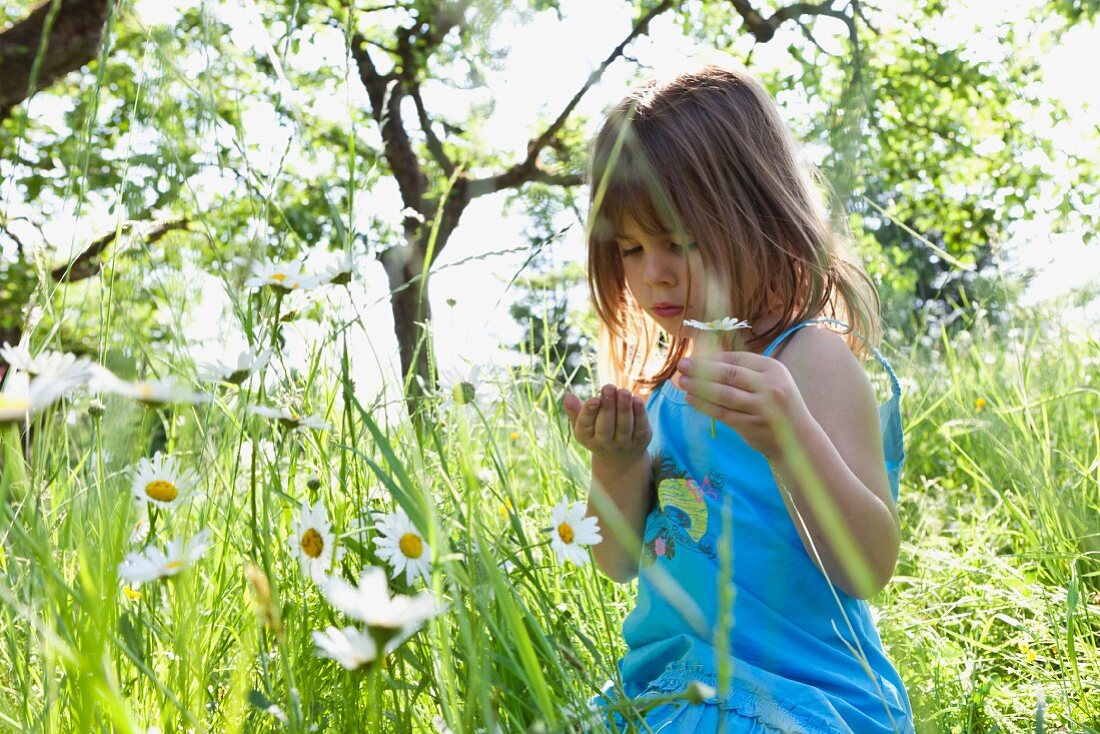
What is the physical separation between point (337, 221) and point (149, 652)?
1.15ft

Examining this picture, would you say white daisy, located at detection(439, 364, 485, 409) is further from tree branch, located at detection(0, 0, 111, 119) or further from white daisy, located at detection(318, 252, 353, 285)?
tree branch, located at detection(0, 0, 111, 119)

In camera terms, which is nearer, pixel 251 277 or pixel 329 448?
pixel 251 277

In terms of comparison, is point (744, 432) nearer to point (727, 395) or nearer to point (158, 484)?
Answer: point (727, 395)

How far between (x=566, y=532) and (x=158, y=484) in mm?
286

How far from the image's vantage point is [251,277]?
61 centimetres

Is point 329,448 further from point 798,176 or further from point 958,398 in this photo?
point 958,398

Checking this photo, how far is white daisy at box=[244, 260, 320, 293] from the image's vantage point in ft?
1.98

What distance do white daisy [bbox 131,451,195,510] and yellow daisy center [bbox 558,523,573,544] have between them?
0.80ft

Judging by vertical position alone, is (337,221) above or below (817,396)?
above

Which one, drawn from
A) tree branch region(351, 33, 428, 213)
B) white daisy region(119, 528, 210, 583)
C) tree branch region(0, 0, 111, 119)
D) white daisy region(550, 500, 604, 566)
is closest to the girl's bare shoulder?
white daisy region(550, 500, 604, 566)

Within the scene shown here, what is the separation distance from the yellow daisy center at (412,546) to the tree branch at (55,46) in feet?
13.4

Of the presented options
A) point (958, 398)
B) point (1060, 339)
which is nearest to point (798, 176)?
point (958, 398)

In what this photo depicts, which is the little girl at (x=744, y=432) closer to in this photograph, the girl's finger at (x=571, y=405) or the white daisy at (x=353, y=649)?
the girl's finger at (x=571, y=405)

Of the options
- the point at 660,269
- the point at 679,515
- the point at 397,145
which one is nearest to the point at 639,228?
the point at 660,269
